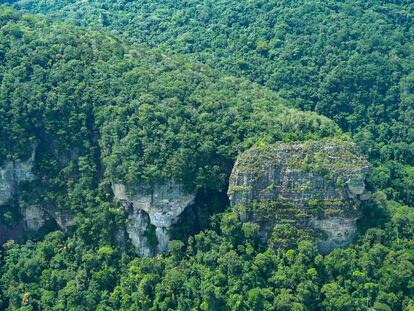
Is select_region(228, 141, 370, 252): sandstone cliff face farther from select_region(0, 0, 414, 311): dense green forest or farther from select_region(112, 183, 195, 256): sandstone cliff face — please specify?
select_region(112, 183, 195, 256): sandstone cliff face

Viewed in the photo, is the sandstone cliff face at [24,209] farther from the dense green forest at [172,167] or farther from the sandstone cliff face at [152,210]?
the sandstone cliff face at [152,210]

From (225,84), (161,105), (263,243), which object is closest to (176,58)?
(225,84)

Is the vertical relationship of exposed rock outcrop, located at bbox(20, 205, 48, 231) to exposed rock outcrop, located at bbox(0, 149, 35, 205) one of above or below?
below

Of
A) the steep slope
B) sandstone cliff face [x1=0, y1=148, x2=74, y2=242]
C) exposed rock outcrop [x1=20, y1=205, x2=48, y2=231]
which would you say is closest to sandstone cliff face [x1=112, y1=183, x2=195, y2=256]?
the steep slope

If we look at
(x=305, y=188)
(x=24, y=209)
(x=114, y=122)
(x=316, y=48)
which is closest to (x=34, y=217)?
(x=24, y=209)

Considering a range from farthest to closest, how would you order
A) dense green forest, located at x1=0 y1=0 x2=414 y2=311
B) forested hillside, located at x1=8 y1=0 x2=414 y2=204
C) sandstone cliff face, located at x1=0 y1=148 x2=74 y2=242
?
forested hillside, located at x1=8 y1=0 x2=414 y2=204 < sandstone cliff face, located at x1=0 y1=148 x2=74 y2=242 < dense green forest, located at x1=0 y1=0 x2=414 y2=311

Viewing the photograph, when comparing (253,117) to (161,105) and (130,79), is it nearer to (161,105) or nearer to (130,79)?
(161,105)
